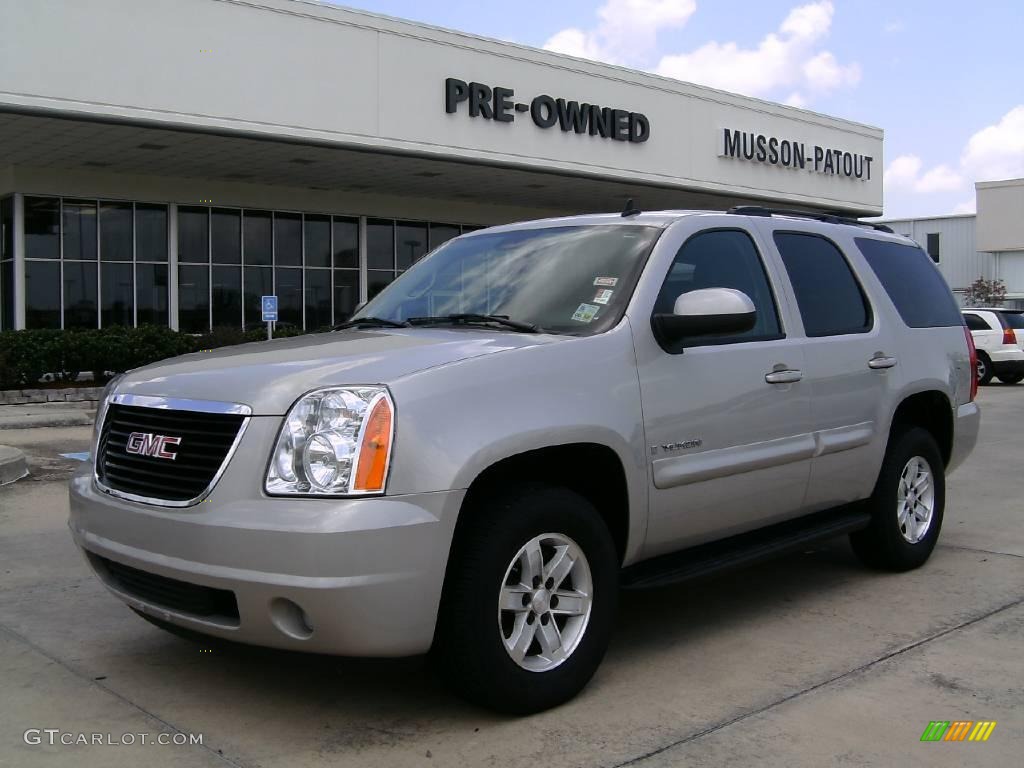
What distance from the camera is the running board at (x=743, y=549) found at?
4348mm

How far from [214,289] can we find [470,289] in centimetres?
2114

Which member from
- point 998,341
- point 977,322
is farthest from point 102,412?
point 977,322

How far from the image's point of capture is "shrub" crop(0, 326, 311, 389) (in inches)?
707

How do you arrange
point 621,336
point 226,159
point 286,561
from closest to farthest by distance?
1. point 286,561
2. point 621,336
3. point 226,159

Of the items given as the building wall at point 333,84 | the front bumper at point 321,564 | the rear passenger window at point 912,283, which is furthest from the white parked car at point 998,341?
the front bumper at point 321,564

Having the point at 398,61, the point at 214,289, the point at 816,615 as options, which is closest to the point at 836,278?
the point at 816,615

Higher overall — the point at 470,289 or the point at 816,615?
the point at 470,289

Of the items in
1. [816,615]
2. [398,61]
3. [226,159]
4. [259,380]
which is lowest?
[816,615]

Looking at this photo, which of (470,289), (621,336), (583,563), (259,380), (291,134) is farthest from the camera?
(291,134)

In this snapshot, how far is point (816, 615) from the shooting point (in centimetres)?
516

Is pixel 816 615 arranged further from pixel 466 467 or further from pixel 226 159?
pixel 226 159

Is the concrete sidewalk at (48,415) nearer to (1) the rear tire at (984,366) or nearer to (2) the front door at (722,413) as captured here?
(2) the front door at (722,413)

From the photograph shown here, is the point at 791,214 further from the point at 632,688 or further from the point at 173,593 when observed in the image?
the point at 173,593

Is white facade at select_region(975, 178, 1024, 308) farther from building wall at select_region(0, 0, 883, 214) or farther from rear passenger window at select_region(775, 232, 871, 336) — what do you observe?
rear passenger window at select_region(775, 232, 871, 336)
